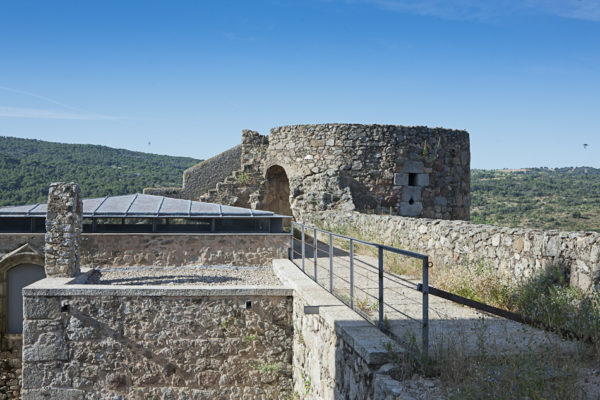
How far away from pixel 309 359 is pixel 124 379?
274cm

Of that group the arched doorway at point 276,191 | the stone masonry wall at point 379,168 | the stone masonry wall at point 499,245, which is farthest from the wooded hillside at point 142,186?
the stone masonry wall at point 499,245

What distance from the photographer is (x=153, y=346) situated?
7277 mm

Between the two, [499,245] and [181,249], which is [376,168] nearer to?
[181,249]

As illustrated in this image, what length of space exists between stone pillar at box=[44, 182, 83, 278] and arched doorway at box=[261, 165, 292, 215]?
886 cm

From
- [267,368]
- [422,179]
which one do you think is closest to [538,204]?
[422,179]

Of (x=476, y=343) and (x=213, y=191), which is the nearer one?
(x=476, y=343)

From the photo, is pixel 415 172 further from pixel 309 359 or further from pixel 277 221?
pixel 309 359

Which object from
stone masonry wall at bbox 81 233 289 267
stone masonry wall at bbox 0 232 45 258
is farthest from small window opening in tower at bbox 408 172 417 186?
stone masonry wall at bbox 0 232 45 258

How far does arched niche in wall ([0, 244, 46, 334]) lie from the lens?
9508 millimetres

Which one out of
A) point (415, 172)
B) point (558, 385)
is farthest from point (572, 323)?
point (415, 172)

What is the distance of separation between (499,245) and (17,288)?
28.0ft

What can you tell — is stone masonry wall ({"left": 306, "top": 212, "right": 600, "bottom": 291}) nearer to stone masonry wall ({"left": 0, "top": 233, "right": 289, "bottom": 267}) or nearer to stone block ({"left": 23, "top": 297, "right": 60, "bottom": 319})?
stone masonry wall ({"left": 0, "top": 233, "right": 289, "bottom": 267})

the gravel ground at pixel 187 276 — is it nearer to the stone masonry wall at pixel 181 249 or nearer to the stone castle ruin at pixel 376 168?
the stone masonry wall at pixel 181 249

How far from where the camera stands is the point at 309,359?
21.1ft
